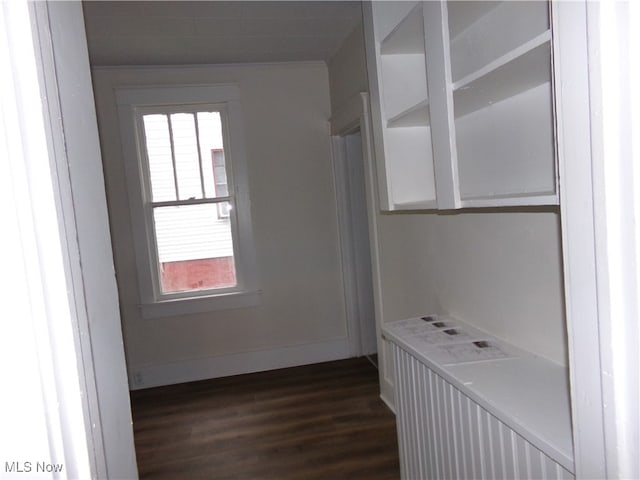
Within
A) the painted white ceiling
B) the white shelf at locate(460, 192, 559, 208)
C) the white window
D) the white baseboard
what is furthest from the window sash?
the white shelf at locate(460, 192, 559, 208)

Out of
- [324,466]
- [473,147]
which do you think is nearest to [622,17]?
[473,147]

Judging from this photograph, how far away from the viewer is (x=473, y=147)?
5.57ft

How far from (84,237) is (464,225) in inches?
62.8

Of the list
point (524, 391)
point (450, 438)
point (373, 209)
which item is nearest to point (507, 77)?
point (524, 391)

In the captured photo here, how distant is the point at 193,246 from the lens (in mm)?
3826

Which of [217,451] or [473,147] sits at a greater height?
[473,147]

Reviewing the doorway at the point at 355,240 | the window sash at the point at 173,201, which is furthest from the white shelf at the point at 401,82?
the window sash at the point at 173,201

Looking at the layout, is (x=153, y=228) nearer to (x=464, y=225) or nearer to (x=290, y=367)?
(x=290, y=367)

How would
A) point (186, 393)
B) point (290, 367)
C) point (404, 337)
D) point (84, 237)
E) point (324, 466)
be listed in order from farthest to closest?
point (290, 367) → point (186, 393) → point (324, 466) → point (404, 337) → point (84, 237)

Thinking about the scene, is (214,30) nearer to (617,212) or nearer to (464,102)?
(464,102)

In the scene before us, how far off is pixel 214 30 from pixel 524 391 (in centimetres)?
286

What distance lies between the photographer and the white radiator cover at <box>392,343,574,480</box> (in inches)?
45.5

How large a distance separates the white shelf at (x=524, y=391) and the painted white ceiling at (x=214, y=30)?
225cm

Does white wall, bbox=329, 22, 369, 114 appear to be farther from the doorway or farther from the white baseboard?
the white baseboard
